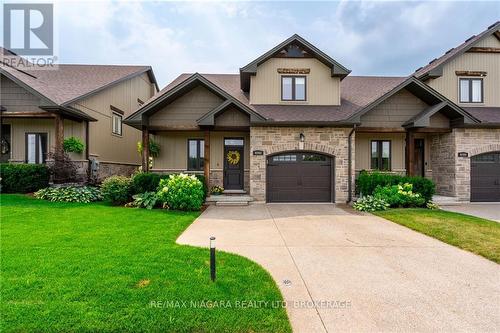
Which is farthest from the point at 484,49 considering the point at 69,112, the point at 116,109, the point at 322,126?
the point at 69,112

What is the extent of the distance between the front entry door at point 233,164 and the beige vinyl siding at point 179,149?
0.23m

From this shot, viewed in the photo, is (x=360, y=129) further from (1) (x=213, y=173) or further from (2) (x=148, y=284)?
(2) (x=148, y=284)

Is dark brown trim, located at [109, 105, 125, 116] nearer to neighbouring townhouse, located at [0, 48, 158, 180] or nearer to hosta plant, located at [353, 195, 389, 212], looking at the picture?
neighbouring townhouse, located at [0, 48, 158, 180]

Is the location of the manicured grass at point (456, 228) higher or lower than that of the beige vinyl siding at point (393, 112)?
lower

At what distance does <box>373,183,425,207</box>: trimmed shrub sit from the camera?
34.8 ft

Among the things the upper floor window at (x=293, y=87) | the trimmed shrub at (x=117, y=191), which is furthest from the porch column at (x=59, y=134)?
the upper floor window at (x=293, y=87)

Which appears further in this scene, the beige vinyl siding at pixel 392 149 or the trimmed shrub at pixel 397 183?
the beige vinyl siding at pixel 392 149

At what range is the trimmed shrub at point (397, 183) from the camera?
11.0 meters

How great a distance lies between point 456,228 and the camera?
740cm

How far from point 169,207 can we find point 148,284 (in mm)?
6366

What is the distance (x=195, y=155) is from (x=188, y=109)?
2875 mm

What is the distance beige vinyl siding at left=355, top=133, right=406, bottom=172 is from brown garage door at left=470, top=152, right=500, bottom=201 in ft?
10.3

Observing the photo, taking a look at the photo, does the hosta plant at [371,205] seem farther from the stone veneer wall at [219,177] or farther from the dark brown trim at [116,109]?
the dark brown trim at [116,109]

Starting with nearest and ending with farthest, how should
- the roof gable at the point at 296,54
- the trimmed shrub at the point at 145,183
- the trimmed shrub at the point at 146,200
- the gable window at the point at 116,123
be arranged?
the trimmed shrub at the point at 146,200
the trimmed shrub at the point at 145,183
the roof gable at the point at 296,54
the gable window at the point at 116,123
